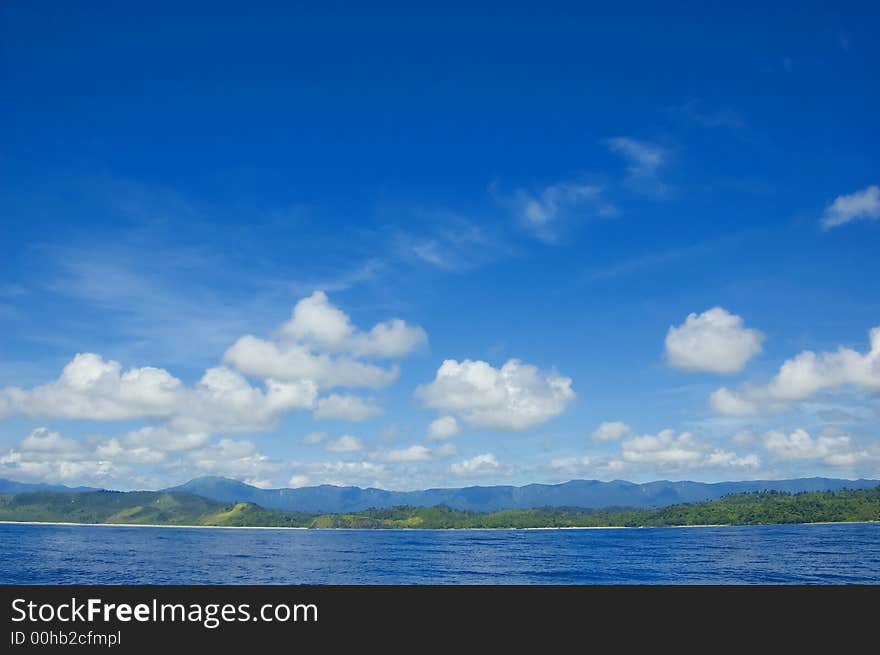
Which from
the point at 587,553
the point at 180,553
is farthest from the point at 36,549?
the point at 587,553

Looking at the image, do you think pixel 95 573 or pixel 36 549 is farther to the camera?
pixel 36 549

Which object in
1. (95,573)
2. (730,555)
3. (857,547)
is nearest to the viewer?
(95,573)

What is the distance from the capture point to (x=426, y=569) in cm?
Answer: 9938
